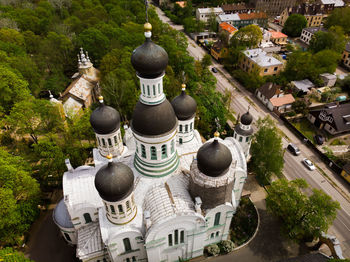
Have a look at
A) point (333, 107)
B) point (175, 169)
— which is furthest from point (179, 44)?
point (175, 169)

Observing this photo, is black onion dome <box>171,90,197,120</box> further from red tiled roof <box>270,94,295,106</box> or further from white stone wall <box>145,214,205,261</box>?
A: red tiled roof <box>270,94,295,106</box>

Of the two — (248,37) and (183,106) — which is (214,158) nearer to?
(183,106)

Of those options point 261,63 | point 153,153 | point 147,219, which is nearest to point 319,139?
point 261,63

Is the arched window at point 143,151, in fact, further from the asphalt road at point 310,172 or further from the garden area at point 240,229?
the asphalt road at point 310,172

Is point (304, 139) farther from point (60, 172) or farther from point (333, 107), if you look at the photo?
point (60, 172)

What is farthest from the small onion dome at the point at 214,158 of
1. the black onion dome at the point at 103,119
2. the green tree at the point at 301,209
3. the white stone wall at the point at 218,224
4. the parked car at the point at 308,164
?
the parked car at the point at 308,164

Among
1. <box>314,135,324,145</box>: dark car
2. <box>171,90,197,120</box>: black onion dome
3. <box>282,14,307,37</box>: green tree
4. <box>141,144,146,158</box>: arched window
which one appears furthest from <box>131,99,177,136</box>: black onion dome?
<box>282,14,307,37</box>: green tree
